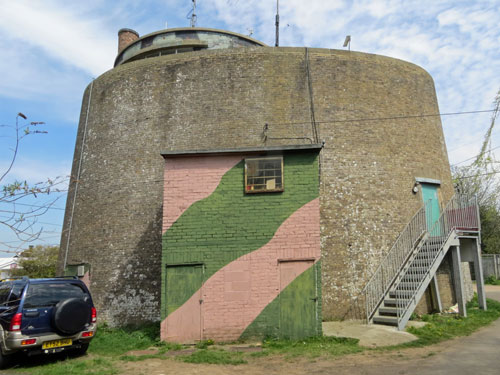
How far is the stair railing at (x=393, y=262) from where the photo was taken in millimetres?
11512

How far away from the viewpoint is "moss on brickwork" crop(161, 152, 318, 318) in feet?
32.6

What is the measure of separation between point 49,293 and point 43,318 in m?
0.56

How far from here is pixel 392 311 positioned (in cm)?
1076

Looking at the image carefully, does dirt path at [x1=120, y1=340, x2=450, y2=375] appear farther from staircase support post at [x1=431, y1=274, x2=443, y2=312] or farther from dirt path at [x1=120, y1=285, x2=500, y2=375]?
staircase support post at [x1=431, y1=274, x2=443, y2=312]

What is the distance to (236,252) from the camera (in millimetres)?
9883

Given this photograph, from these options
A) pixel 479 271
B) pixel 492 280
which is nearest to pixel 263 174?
pixel 479 271

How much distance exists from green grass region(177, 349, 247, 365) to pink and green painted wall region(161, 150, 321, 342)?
105cm

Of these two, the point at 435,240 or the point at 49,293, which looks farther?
the point at 435,240

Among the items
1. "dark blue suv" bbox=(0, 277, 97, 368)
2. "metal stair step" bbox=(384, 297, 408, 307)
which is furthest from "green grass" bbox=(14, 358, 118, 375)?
"metal stair step" bbox=(384, 297, 408, 307)

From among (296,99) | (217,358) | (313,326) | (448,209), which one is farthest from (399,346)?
(296,99)

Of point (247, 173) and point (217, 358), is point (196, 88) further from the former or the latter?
point (217, 358)

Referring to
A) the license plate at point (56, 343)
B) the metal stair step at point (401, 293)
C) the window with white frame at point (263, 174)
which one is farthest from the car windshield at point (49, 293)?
the metal stair step at point (401, 293)

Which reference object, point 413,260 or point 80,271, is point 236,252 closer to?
point 413,260

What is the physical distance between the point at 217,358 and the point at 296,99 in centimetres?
840
